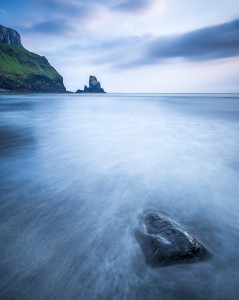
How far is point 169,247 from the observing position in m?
3.73

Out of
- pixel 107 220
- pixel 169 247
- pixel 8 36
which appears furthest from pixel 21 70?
pixel 169 247

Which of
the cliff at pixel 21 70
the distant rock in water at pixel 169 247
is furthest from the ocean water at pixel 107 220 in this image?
the cliff at pixel 21 70

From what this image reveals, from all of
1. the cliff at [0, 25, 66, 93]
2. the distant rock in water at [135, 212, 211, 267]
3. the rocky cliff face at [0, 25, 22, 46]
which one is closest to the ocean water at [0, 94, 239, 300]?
the distant rock in water at [135, 212, 211, 267]

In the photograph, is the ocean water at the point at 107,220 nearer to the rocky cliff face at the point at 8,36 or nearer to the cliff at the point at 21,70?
the cliff at the point at 21,70

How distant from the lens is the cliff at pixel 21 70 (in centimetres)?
12900

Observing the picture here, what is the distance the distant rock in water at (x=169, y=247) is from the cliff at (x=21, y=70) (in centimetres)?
13448

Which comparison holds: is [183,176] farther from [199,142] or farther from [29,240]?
[199,142]

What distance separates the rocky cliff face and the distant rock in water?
228633 millimetres

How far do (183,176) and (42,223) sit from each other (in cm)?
548

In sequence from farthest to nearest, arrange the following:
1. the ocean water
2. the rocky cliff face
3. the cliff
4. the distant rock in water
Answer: the rocky cliff face → the cliff → the distant rock in water → the ocean water

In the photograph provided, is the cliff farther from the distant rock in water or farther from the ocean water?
the distant rock in water

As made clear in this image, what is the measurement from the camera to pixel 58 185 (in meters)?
6.96

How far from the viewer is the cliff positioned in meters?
129

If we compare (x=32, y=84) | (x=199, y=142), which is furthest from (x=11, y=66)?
(x=199, y=142)
